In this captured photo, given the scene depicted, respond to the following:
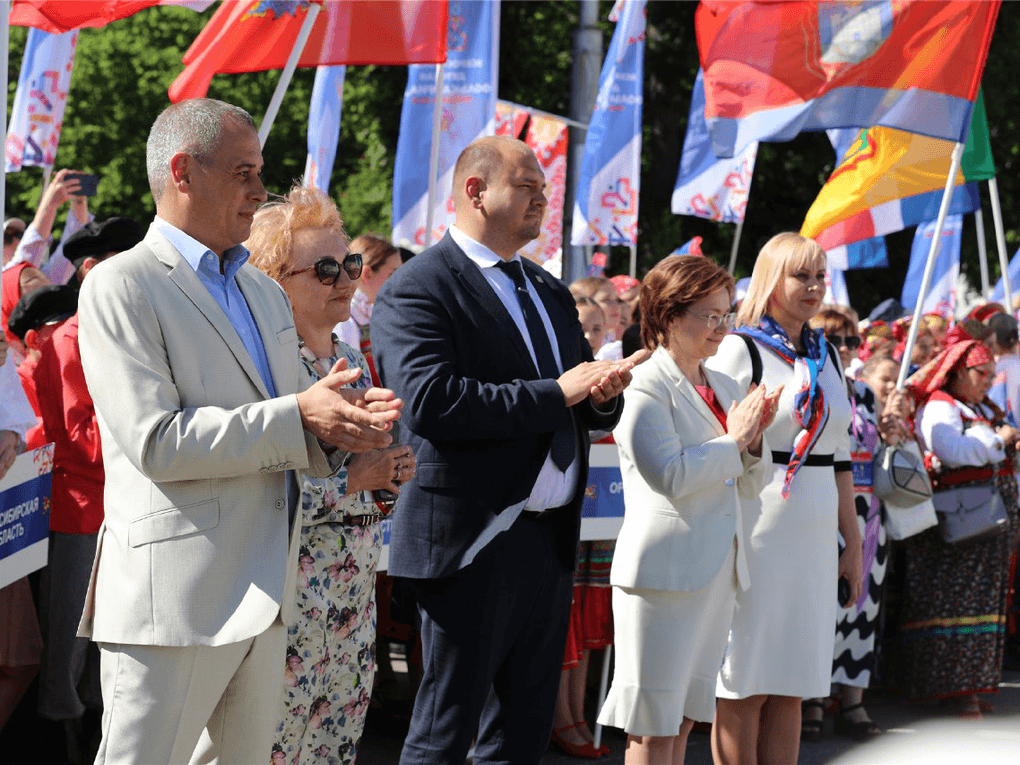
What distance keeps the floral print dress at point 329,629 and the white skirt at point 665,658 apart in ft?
3.34

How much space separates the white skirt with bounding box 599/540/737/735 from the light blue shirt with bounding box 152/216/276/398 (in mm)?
1978

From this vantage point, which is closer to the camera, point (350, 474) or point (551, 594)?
point (350, 474)

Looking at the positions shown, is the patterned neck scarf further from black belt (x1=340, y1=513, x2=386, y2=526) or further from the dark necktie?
black belt (x1=340, y1=513, x2=386, y2=526)

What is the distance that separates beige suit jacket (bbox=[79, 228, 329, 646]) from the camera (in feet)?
8.70

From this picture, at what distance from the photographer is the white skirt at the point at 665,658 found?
14.6 feet

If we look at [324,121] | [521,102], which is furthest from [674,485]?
[521,102]

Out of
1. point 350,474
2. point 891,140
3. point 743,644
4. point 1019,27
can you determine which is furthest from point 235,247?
point 1019,27

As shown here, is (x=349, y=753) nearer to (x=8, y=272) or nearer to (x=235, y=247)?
(x=235, y=247)

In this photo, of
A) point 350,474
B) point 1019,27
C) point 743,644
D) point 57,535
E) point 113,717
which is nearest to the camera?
point 113,717

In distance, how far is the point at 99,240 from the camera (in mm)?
5785

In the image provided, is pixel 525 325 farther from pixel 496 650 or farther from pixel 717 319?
pixel 717 319

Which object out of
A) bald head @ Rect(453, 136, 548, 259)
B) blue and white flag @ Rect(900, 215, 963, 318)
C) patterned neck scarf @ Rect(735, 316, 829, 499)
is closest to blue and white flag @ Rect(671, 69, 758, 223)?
blue and white flag @ Rect(900, 215, 963, 318)

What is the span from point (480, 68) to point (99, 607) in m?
7.56

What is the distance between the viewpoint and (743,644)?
15.8ft
